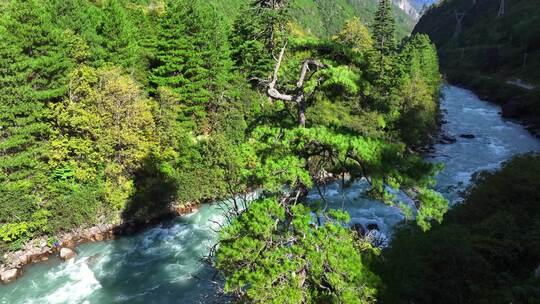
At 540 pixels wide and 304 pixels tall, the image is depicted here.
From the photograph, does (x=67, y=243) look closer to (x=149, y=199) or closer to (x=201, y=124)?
(x=149, y=199)

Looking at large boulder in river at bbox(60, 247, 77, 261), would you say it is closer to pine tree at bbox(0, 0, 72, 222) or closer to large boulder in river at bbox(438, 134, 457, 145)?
pine tree at bbox(0, 0, 72, 222)

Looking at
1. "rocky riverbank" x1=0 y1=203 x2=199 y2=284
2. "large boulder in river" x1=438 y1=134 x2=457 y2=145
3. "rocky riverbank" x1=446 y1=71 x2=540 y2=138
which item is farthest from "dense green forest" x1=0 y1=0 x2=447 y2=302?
"rocky riverbank" x1=446 y1=71 x2=540 y2=138

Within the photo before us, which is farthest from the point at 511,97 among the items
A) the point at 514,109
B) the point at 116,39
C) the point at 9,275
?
the point at 9,275

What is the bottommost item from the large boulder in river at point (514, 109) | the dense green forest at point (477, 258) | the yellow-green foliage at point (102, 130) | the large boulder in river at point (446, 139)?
the large boulder in river at point (446, 139)

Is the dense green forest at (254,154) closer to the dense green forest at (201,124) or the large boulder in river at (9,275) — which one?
the dense green forest at (201,124)

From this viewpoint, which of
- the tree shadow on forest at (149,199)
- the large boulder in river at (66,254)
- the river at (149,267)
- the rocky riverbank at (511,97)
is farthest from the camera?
the rocky riverbank at (511,97)

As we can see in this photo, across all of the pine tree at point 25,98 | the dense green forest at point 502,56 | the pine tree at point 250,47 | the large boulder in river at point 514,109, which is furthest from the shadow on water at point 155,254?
the large boulder in river at point 514,109
